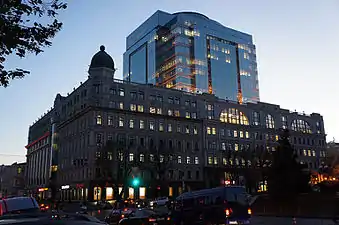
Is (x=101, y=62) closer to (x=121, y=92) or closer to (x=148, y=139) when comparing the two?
(x=121, y=92)

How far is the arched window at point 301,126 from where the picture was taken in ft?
348

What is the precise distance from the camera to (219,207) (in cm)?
2519

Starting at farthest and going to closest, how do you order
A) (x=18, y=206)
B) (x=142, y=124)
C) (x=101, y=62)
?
(x=142, y=124), (x=101, y=62), (x=18, y=206)

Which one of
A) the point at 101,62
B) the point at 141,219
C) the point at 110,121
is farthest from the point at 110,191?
the point at 141,219

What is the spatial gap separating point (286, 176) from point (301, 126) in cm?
7632

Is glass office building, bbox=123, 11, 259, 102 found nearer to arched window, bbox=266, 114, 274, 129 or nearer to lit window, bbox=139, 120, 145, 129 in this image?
arched window, bbox=266, 114, 274, 129

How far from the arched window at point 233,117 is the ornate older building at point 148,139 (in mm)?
268

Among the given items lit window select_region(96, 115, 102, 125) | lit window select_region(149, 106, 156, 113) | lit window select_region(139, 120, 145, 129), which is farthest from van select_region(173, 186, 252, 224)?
lit window select_region(149, 106, 156, 113)

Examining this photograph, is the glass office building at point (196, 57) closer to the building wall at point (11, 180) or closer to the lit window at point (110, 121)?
the lit window at point (110, 121)

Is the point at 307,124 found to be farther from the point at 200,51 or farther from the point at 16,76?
the point at 16,76

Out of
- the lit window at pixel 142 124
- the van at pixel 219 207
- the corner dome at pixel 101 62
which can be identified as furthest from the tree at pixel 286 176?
the corner dome at pixel 101 62

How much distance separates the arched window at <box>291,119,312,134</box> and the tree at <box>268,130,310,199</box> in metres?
71.2

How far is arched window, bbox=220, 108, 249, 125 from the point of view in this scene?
3644 inches

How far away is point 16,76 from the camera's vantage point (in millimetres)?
12672
